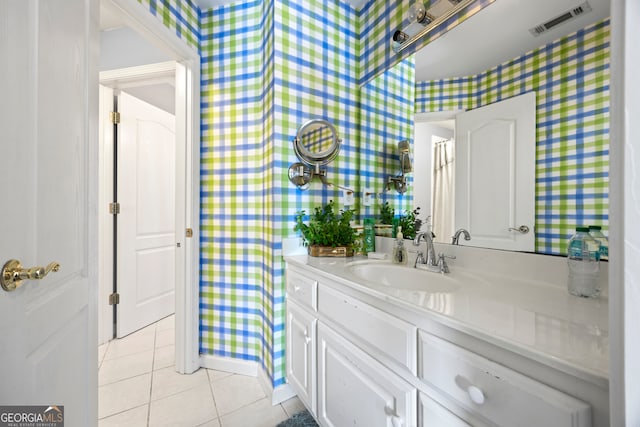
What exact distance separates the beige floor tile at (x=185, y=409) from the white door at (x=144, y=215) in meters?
1.12

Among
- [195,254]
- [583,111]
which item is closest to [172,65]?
[195,254]

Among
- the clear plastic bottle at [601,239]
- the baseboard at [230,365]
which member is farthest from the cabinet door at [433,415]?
the baseboard at [230,365]

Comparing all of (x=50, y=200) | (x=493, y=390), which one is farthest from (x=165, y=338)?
(x=493, y=390)

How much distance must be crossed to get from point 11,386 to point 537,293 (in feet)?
4.64

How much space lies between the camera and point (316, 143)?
1677 mm

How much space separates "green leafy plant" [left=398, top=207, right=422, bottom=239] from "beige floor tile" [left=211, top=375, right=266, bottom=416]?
1247 mm

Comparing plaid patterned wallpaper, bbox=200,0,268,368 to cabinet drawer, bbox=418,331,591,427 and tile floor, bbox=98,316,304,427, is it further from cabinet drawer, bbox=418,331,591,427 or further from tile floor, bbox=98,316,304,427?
cabinet drawer, bbox=418,331,591,427

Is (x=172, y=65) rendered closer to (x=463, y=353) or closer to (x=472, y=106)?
(x=472, y=106)

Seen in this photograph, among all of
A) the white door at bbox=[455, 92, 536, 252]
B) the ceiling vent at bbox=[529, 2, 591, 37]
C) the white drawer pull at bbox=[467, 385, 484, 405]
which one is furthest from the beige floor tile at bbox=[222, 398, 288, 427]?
the ceiling vent at bbox=[529, 2, 591, 37]

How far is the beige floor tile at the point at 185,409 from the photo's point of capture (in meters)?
1.44

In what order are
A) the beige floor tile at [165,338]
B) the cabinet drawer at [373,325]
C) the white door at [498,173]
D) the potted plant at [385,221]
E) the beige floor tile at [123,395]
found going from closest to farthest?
the cabinet drawer at [373,325]
the white door at [498,173]
the beige floor tile at [123,395]
the potted plant at [385,221]
the beige floor tile at [165,338]

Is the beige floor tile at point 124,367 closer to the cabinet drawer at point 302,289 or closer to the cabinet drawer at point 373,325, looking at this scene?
the cabinet drawer at point 302,289

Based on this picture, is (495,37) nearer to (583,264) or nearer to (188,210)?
(583,264)

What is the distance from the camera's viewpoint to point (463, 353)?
65 cm
